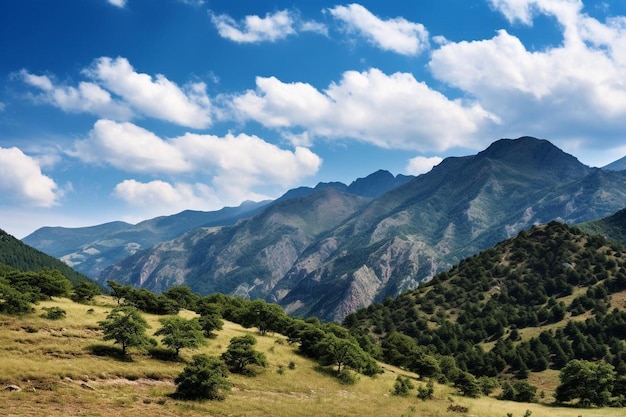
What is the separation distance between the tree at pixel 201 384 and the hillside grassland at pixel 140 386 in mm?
1387

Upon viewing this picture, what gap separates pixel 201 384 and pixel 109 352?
657 inches

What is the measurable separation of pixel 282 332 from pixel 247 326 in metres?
8.11

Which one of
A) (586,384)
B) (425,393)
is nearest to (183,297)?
(425,393)

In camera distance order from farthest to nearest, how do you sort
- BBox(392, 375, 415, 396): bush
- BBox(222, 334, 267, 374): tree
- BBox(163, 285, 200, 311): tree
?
1. BBox(163, 285, 200, 311): tree
2. BBox(392, 375, 415, 396): bush
3. BBox(222, 334, 267, 374): tree

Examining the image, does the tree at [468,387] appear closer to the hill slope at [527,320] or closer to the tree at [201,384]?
the hill slope at [527,320]

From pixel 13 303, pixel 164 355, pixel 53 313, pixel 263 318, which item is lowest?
pixel 164 355

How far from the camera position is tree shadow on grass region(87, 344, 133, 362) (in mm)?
53281

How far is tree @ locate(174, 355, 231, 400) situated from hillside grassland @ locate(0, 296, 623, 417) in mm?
1387

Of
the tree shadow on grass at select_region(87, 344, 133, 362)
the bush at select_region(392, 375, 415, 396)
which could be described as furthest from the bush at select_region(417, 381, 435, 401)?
the tree shadow on grass at select_region(87, 344, 133, 362)

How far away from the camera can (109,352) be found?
179 ft

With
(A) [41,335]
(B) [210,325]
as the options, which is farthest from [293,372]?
(A) [41,335]

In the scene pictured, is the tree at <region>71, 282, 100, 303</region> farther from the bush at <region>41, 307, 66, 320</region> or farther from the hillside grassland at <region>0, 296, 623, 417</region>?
the bush at <region>41, 307, 66, 320</region>

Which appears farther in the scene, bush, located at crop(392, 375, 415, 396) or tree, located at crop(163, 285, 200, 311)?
tree, located at crop(163, 285, 200, 311)

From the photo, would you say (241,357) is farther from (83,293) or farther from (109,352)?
(83,293)
